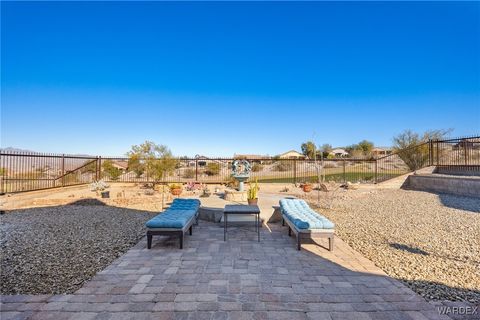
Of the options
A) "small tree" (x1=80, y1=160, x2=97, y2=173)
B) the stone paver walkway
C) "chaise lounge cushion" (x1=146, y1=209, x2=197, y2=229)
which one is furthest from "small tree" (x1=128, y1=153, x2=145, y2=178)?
the stone paver walkway

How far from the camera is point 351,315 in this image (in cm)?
235

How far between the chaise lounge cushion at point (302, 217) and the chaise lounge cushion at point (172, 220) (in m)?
2.04

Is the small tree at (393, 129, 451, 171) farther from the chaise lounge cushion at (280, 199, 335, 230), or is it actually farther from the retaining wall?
the chaise lounge cushion at (280, 199, 335, 230)

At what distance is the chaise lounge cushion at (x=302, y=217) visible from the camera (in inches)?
165

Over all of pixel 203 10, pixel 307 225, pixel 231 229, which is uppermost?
pixel 203 10

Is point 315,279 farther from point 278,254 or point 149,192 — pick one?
point 149,192

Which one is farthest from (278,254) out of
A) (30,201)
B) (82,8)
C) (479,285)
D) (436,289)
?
(82,8)

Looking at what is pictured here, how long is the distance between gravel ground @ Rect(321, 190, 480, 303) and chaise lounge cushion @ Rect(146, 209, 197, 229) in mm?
3166

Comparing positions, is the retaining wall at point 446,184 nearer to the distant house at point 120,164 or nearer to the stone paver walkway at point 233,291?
the stone paver walkway at point 233,291

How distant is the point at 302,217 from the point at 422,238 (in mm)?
2474

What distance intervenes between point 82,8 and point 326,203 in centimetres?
1040

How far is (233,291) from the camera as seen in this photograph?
2775 millimetres

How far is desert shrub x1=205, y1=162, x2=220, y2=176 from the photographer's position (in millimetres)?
15312

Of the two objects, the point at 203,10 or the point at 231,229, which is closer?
the point at 231,229
